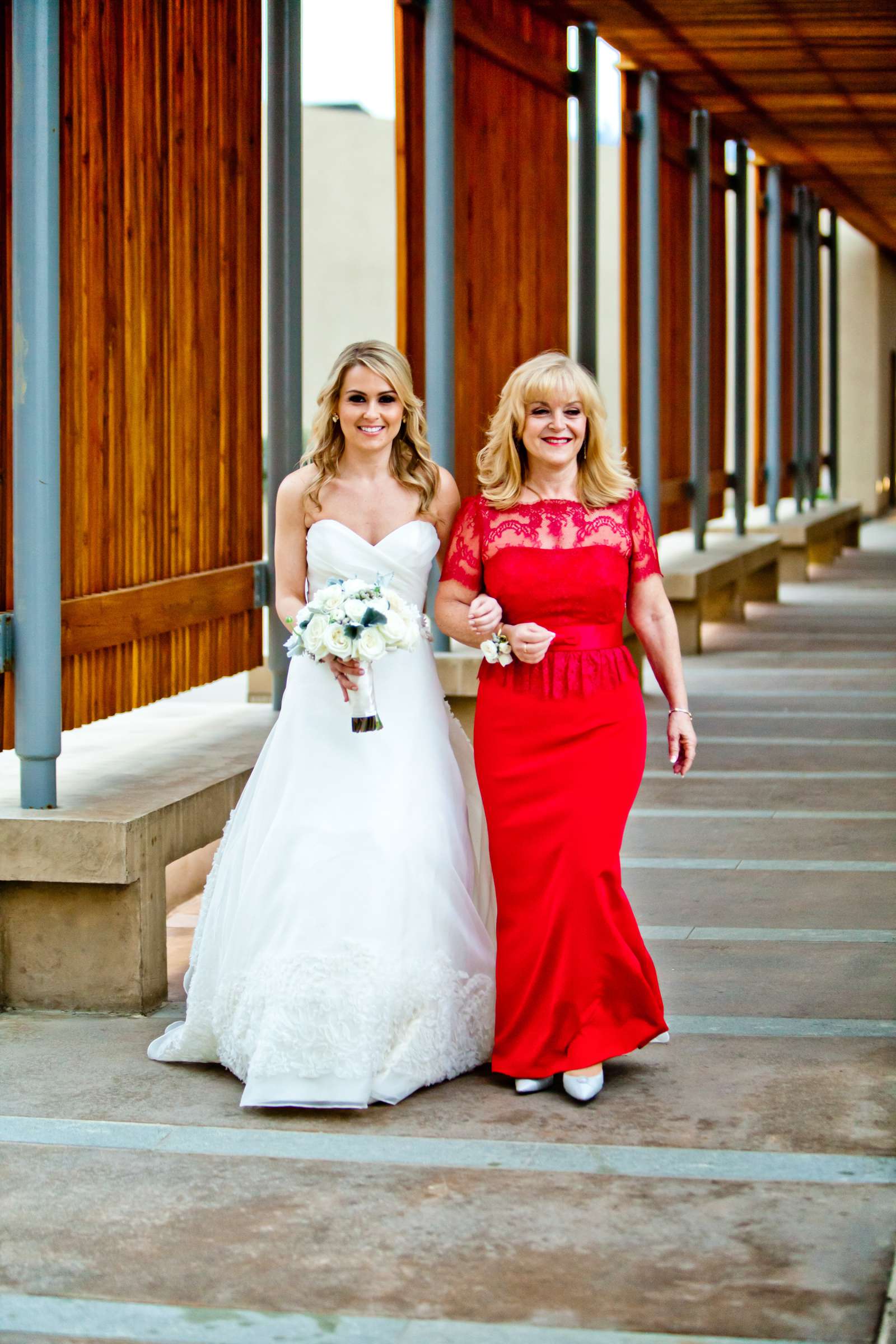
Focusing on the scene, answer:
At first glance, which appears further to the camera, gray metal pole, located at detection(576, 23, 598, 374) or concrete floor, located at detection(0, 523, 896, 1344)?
gray metal pole, located at detection(576, 23, 598, 374)

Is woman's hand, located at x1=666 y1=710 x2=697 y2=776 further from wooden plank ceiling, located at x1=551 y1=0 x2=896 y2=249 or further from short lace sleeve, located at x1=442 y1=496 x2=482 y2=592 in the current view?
wooden plank ceiling, located at x1=551 y1=0 x2=896 y2=249

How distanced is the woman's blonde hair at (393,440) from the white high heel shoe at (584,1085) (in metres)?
1.53

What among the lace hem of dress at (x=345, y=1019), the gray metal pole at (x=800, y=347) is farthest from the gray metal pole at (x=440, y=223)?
the gray metal pole at (x=800, y=347)

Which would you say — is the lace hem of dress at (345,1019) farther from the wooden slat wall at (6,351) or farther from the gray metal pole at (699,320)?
the gray metal pole at (699,320)

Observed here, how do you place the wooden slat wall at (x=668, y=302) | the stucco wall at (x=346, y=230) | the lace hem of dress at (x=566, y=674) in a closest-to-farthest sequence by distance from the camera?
the lace hem of dress at (x=566, y=674) → the wooden slat wall at (x=668, y=302) → the stucco wall at (x=346, y=230)

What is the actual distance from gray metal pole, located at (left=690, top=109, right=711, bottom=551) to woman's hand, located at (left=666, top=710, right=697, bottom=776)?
10.4 metres

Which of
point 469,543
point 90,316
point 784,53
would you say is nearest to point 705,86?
point 784,53

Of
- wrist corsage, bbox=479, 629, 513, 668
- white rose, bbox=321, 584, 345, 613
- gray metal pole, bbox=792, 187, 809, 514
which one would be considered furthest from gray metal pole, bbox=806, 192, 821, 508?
white rose, bbox=321, 584, 345, 613

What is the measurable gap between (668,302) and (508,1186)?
11.5 meters

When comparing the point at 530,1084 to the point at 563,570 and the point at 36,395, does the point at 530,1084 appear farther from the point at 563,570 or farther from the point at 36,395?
the point at 36,395

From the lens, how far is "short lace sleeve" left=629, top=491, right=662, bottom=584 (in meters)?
4.83

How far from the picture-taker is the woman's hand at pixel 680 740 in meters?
4.78

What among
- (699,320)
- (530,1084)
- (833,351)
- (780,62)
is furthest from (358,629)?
(833,351)

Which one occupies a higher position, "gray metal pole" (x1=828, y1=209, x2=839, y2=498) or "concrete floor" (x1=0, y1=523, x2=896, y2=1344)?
"gray metal pole" (x1=828, y1=209, x2=839, y2=498)
